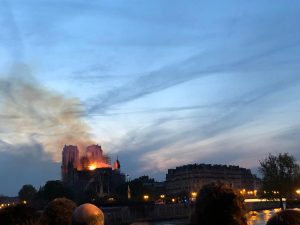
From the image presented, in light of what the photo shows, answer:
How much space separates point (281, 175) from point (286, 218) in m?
102

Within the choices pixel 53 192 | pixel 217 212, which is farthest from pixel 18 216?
pixel 53 192

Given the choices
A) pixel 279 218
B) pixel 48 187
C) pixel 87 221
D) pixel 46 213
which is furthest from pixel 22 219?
pixel 48 187

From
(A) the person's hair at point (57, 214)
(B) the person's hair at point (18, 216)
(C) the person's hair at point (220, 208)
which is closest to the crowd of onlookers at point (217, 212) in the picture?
(C) the person's hair at point (220, 208)

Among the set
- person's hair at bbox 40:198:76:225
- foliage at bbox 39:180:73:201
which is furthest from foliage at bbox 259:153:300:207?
person's hair at bbox 40:198:76:225

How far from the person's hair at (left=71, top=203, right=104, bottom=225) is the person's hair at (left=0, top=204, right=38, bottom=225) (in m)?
1.20

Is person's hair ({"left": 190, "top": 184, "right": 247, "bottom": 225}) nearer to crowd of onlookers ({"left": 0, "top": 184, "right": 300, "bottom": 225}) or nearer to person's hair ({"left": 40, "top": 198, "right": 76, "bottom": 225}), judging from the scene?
crowd of onlookers ({"left": 0, "top": 184, "right": 300, "bottom": 225})

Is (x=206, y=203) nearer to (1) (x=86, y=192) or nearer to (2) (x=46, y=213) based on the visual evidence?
(2) (x=46, y=213)

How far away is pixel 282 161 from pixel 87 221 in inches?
3923

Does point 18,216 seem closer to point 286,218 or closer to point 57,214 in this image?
point 57,214

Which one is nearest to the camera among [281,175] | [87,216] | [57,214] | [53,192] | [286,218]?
[286,218]

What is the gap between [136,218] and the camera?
12338 cm

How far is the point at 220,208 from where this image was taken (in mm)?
4559

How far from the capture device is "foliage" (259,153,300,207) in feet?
329

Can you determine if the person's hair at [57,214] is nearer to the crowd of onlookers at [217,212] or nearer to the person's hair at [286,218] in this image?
the crowd of onlookers at [217,212]
